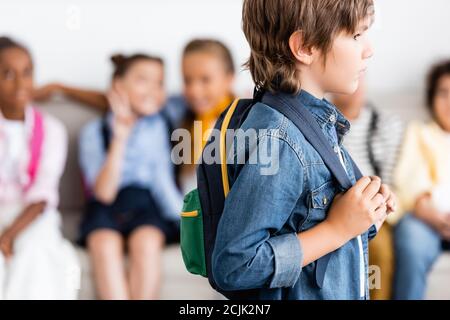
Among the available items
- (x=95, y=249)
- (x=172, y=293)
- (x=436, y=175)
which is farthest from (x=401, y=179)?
(x=95, y=249)

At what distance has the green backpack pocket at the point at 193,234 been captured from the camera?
3.22 feet

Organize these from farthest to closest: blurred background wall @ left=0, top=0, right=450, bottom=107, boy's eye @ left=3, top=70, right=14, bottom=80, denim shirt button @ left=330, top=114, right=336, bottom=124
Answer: blurred background wall @ left=0, top=0, right=450, bottom=107 → boy's eye @ left=3, top=70, right=14, bottom=80 → denim shirt button @ left=330, top=114, right=336, bottom=124

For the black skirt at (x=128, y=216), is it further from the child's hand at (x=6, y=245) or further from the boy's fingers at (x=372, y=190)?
the boy's fingers at (x=372, y=190)

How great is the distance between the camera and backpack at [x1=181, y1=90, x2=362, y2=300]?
0.92 meters

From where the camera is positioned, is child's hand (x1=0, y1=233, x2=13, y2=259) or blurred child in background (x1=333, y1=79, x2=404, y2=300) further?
blurred child in background (x1=333, y1=79, x2=404, y2=300)

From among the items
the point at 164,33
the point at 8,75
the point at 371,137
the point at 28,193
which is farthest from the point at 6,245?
the point at 371,137

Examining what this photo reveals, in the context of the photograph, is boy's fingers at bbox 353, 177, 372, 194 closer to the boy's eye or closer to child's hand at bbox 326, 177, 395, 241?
child's hand at bbox 326, 177, 395, 241

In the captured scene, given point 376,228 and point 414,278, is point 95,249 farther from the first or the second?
point 376,228

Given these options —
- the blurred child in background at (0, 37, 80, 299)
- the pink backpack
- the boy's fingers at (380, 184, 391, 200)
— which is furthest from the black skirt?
the boy's fingers at (380, 184, 391, 200)

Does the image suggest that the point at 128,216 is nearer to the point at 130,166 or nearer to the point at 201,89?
the point at 130,166

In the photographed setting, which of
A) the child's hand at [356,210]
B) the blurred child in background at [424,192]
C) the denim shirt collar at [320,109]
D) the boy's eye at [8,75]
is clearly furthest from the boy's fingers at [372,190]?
the boy's eye at [8,75]

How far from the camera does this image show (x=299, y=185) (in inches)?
35.1

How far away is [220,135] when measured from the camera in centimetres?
96

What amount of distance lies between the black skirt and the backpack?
120cm
